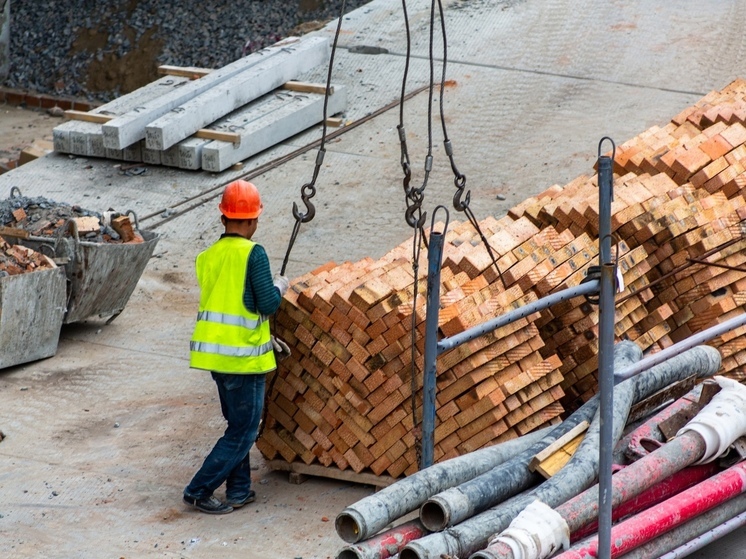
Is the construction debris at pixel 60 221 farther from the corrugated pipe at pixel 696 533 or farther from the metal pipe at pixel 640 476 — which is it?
the corrugated pipe at pixel 696 533

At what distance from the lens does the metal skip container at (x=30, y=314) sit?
28.0 feet

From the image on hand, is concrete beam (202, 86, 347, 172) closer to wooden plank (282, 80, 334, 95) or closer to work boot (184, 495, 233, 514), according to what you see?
wooden plank (282, 80, 334, 95)

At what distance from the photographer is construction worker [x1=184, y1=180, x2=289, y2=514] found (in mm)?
6387

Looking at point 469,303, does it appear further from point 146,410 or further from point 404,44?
point 404,44

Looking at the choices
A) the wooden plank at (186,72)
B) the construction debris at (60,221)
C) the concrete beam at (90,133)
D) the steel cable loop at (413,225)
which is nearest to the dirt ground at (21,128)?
the wooden plank at (186,72)

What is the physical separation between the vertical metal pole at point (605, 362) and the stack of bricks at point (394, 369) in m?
1.51

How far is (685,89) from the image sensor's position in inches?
531

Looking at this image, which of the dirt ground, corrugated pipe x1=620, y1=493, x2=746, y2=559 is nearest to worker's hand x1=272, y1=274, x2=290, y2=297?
corrugated pipe x1=620, y1=493, x2=746, y2=559

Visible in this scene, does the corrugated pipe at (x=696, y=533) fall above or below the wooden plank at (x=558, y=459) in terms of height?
below

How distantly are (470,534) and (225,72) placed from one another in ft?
29.8

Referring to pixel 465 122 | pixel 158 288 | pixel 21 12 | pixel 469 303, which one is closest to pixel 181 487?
pixel 469 303

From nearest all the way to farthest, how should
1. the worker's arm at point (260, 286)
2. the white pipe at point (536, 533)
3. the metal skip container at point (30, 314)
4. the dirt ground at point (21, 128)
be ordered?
the white pipe at point (536, 533) < the worker's arm at point (260, 286) < the metal skip container at point (30, 314) < the dirt ground at point (21, 128)

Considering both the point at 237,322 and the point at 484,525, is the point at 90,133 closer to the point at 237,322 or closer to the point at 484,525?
the point at 237,322

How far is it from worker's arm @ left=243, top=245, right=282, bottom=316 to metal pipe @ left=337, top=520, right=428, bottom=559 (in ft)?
5.12
